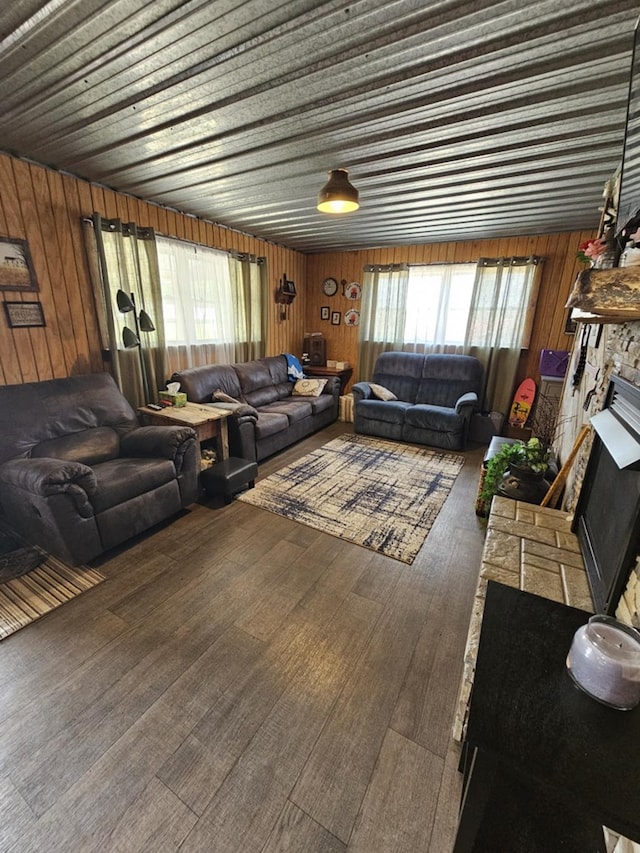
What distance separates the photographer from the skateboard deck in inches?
172

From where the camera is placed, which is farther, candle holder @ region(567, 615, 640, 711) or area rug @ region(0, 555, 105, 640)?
area rug @ region(0, 555, 105, 640)

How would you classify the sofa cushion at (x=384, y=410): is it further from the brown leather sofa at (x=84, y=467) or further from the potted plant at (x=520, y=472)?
the brown leather sofa at (x=84, y=467)

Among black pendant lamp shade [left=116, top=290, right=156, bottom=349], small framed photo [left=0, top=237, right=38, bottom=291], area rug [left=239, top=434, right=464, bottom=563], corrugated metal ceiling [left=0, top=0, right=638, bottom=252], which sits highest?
corrugated metal ceiling [left=0, top=0, right=638, bottom=252]

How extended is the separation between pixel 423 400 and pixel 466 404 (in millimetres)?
679

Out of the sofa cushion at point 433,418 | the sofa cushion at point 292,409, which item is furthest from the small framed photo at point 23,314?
the sofa cushion at point 433,418

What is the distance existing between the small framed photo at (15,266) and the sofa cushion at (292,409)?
2209mm

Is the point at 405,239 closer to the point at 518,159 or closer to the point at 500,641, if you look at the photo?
the point at 518,159

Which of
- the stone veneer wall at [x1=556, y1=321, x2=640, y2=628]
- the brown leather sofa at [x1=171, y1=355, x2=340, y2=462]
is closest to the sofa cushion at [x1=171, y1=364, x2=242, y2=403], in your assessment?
the brown leather sofa at [x1=171, y1=355, x2=340, y2=462]

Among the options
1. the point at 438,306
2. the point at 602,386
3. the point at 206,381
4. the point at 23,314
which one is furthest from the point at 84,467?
the point at 438,306

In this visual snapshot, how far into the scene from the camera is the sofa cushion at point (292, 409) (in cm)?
404

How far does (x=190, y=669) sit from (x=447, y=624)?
1268 mm

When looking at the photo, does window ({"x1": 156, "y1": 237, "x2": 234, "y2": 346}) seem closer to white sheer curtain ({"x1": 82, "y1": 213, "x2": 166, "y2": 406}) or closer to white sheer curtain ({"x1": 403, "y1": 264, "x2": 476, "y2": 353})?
white sheer curtain ({"x1": 82, "y1": 213, "x2": 166, "y2": 406})

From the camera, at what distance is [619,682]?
758 mm

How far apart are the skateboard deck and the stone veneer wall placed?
4.39 feet
